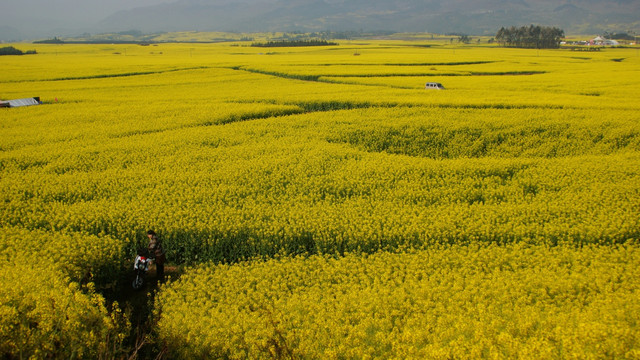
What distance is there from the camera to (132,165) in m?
18.0

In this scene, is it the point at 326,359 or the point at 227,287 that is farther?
the point at 227,287

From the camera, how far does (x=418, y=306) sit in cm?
829

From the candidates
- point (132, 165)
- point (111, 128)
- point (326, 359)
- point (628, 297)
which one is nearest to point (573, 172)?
point (628, 297)

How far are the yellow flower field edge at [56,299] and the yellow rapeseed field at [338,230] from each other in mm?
48

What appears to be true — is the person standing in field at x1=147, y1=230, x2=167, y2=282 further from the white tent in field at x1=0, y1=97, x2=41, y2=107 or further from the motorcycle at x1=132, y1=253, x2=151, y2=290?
the white tent in field at x1=0, y1=97, x2=41, y2=107

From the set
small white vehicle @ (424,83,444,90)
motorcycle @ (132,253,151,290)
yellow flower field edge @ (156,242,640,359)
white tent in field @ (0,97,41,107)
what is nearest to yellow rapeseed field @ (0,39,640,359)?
yellow flower field edge @ (156,242,640,359)

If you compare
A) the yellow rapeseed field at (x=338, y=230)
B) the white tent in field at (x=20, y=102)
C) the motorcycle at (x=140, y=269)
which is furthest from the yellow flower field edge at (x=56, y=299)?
the white tent in field at (x=20, y=102)

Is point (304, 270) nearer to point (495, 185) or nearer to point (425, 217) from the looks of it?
point (425, 217)

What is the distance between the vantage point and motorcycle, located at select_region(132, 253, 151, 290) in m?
10.3

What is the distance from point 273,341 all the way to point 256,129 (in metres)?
17.9

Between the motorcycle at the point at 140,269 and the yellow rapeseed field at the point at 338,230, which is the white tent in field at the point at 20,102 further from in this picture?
the motorcycle at the point at 140,269

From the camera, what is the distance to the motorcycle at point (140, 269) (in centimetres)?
1031

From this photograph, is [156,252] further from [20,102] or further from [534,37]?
[534,37]

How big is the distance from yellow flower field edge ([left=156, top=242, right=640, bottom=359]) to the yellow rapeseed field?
5 centimetres
